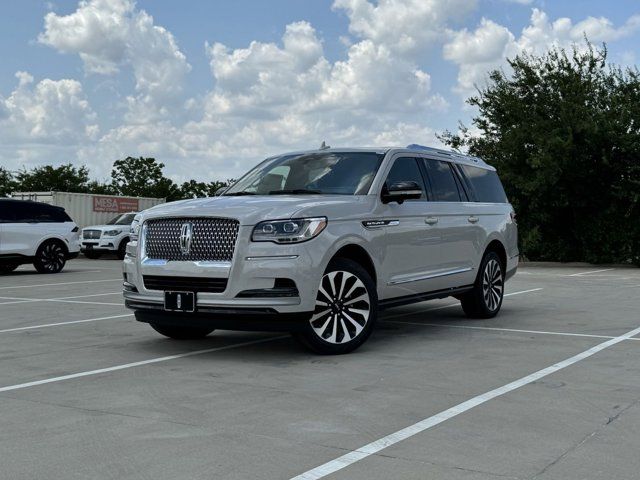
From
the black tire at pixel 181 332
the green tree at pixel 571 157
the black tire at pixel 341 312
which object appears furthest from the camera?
the green tree at pixel 571 157

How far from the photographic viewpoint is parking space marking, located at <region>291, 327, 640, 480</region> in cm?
408

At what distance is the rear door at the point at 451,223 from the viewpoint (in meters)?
9.23

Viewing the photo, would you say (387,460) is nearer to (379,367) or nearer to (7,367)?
(379,367)

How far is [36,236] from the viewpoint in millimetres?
20688

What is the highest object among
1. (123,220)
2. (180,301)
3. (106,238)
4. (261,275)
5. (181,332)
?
(123,220)

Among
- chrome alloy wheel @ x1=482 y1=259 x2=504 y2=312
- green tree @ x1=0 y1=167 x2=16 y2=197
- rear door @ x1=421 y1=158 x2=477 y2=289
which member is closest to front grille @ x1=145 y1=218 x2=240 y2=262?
rear door @ x1=421 y1=158 x2=477 y2=289

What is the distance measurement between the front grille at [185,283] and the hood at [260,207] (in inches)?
22.2

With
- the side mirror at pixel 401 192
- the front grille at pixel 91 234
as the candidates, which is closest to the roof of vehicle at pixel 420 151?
the side mirror at pixel 401 192

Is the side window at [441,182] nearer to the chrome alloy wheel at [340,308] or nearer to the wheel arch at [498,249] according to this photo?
the wheel arch at [498,249]

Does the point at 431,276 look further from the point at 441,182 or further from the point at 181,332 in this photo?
the point at 181,332

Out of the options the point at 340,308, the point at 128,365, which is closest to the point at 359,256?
the point at 340,308

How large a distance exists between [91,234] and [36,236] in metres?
10.5

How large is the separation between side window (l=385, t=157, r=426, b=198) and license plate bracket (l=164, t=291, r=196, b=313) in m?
2.37

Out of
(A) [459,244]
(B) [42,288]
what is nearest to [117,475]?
(A) [459,244]
